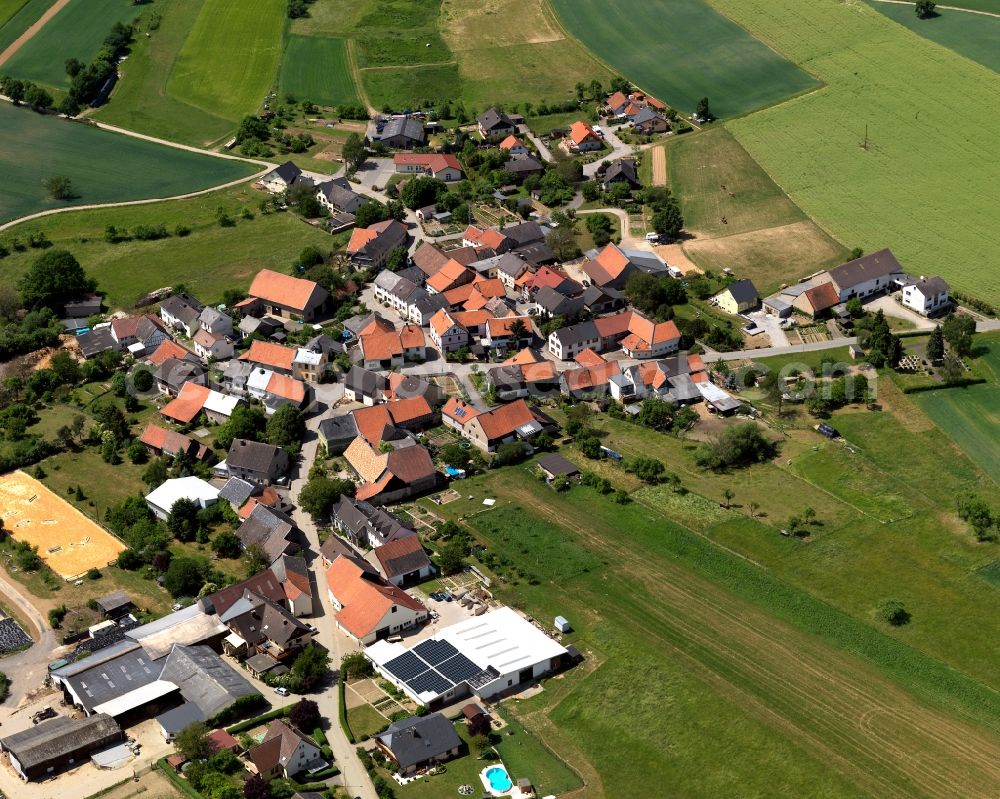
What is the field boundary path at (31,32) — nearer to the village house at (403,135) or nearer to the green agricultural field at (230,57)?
the green agricultural field at (230,57)

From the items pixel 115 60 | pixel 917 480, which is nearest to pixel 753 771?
pixel 917 480

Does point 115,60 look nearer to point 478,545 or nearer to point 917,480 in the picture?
point 478,545

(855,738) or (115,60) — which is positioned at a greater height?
(115,60)

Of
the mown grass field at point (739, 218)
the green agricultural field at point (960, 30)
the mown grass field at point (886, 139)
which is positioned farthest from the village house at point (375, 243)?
the green agricultural field at point (960, 30)

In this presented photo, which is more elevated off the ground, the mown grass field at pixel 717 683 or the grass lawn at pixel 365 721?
the grass lawn at pixel 365 721

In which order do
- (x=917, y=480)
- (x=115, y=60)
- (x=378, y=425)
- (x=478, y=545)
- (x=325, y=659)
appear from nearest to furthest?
1. (x=325, y=659)
2. (x=478, y=545)
3. (x=917, y=480)
4. (x=378, y=425)
5. (x=115, y=60)

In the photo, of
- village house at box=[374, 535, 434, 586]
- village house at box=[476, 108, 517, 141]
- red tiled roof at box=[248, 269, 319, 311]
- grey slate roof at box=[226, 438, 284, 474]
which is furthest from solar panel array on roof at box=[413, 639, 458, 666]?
village house at box=[476, 108, 517, 141]

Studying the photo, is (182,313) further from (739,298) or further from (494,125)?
(494,125)

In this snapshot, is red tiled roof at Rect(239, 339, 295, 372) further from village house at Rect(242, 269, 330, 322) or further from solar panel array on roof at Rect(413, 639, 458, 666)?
solar panel array on roof at Rect(413, 639, 458, 666)
